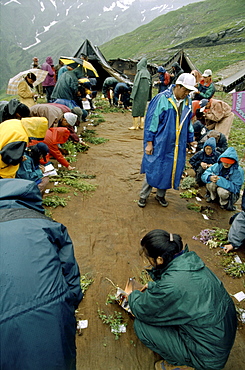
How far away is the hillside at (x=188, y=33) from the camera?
39.4 m

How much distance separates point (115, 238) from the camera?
343 centimetres

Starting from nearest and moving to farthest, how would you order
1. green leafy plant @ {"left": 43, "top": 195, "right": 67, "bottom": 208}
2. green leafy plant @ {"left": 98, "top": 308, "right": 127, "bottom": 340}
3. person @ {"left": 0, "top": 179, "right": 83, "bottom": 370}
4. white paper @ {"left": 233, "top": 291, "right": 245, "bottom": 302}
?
1. person @ {"left": 0, "top": 179, "right": 83, "bottom": 370}
2. green leafy plant @ {"left": 98, "top": 308, "right": 127, "bottom": 340}
3. white paper @ {"left": 233, "top": 291, "right": 245, "bottom": 302}
4. green leafy plant @ {"left": 43, "top": 195, "right": 67, "bottom": 208}

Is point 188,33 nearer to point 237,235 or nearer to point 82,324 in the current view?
point 237,235

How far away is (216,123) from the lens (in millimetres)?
6016

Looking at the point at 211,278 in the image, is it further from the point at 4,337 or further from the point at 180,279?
the point at 4,337

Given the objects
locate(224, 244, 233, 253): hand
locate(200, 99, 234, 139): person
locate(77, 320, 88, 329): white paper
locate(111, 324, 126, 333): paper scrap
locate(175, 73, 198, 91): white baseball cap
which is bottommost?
locate(224, 244, 233, 253): hand

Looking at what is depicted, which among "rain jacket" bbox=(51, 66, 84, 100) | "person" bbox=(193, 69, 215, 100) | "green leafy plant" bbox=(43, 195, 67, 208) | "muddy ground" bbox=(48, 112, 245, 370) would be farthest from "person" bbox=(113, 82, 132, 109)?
"green leafy plant" bbox=(43, 195, 67, 208)

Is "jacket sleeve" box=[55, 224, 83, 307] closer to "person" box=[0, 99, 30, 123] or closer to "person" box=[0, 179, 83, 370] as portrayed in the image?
"person" box=[0, 179, 83, 370]

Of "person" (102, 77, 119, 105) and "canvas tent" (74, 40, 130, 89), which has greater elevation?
"canvas tent" (74, 40, 130, 89)

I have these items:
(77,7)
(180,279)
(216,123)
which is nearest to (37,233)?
(180,279)

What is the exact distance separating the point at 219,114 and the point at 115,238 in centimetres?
433

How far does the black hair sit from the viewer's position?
1.81 m

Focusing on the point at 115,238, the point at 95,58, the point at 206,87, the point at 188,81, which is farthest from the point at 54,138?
the point at 95,58

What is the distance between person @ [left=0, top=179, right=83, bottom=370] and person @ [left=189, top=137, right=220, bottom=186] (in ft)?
13.8
